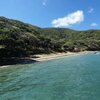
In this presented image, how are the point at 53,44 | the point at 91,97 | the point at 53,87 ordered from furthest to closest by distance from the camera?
the point at 53,44
the point at 53,87
the point at 91,97

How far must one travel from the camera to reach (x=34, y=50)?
111 metres

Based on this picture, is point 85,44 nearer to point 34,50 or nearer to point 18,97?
point 34,50

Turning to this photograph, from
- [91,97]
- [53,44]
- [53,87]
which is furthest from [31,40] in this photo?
[91,97]

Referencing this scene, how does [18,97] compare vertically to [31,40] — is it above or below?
below

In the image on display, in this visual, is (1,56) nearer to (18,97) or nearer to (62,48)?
(18,97)

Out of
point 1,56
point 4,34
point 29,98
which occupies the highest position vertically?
point 4,34

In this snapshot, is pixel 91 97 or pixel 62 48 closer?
pixel 91 97

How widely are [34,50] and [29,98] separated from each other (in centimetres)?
8200

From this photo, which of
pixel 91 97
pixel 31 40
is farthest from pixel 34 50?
pixel 91 97

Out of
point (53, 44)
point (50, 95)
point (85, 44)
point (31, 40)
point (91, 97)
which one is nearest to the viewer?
point (91, 97)

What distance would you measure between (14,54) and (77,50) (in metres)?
76.0

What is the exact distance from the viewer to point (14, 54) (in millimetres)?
90062

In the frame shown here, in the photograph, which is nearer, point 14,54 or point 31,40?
point 14,54

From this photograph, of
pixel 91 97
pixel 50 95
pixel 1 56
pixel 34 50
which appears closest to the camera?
pixel 91 97
